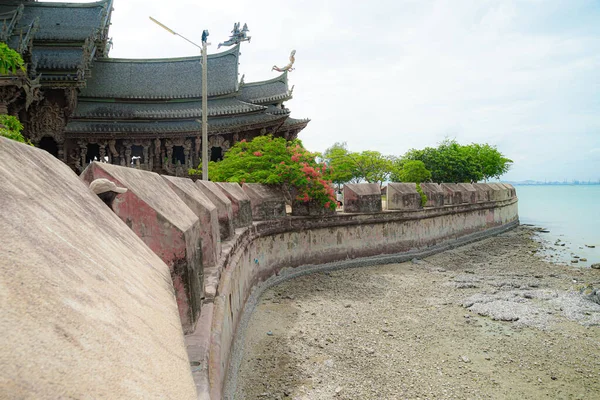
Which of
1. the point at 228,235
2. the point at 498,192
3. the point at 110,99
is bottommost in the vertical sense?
the point at 228,235

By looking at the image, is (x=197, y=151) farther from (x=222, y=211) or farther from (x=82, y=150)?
(x=222, y=211)

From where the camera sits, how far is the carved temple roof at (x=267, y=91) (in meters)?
25.1

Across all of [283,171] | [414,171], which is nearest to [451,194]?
[283,171]

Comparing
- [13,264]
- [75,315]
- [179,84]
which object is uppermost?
[179,84]

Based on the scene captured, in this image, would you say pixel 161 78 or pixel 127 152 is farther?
pixel 161 78

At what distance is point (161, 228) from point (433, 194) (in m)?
14.3

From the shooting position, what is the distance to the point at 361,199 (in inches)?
511

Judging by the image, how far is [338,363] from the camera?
6137mm

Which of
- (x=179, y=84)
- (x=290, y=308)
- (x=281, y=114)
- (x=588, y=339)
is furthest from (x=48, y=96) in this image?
(x=588, y=339)

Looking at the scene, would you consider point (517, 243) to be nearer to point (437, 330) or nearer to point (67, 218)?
point (437, 330)

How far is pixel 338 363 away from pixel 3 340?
5.89 meters

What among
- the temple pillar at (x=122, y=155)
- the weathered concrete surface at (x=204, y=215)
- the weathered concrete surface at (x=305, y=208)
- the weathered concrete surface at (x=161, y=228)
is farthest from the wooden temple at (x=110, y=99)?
the weathered concrete surface at (x=161, y=228)

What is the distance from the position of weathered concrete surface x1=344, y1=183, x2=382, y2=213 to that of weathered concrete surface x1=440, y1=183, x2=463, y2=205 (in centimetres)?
498

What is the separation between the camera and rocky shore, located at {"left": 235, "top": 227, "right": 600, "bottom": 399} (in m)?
5.62
